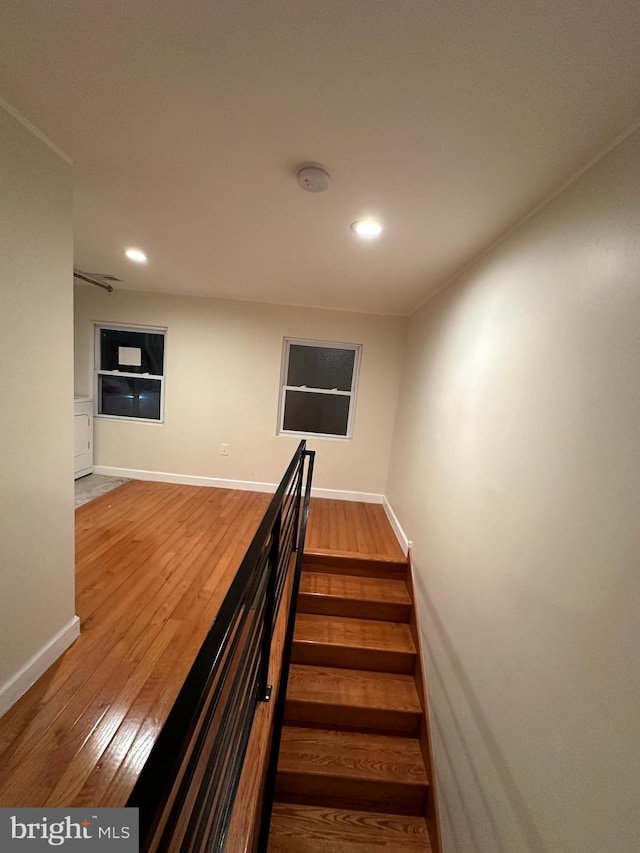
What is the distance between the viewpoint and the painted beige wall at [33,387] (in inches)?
47.6

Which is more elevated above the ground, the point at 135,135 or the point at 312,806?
the point at 135,135

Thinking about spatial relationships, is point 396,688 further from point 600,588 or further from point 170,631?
point 600,588

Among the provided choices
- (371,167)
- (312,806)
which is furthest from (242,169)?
(312,806)

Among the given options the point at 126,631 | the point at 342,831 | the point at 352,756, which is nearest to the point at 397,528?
the point at 352,756

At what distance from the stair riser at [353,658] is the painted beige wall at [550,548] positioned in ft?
1.29

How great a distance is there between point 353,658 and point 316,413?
2516mm

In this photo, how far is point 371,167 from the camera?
1.24m

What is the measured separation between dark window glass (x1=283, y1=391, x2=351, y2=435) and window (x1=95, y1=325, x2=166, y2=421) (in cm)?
159

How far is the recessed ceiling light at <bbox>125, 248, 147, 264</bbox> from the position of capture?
2.41m

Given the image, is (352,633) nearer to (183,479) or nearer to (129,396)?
(183,479)

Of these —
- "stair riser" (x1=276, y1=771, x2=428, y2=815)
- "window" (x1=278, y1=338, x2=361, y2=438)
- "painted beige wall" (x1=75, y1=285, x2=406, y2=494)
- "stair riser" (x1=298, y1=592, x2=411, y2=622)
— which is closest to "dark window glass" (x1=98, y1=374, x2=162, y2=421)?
"painted beige wall" (x1=75, y1=285, x2=406, y2=494)

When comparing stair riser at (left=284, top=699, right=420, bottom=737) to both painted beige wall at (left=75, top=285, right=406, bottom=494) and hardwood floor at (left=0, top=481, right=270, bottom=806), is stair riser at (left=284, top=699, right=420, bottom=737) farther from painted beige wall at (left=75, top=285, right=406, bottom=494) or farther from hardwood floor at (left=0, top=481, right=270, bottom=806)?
painted beige wall at (left=75, top=285, right=406, bottom=494)

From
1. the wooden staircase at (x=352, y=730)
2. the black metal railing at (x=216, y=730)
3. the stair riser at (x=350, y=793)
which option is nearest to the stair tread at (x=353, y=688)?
the wooden staircase at (x=352, y=730)

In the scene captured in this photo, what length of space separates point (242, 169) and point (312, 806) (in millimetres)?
3305
